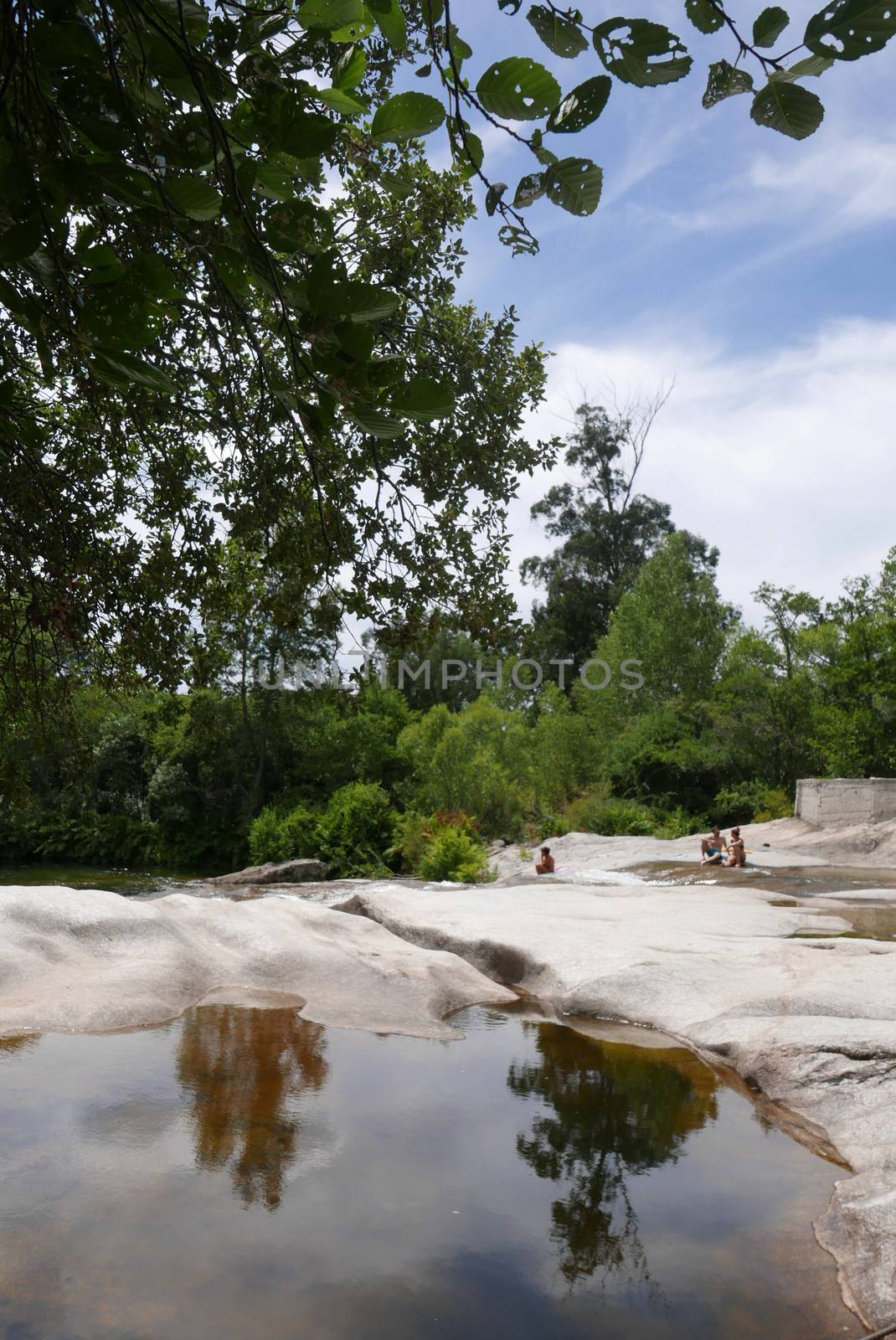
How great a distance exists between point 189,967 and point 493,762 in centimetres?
2191

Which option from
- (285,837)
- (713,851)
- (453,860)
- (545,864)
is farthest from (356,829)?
(713,851)

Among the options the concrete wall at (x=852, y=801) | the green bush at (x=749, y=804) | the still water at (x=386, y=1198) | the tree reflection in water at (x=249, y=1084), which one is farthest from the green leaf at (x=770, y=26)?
the green bush at (x=749, y=804)

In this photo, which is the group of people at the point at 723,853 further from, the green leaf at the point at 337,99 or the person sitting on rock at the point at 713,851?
the green leaf at the point at 337,99

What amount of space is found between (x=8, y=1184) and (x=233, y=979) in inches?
135

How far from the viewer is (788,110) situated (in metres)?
1.46

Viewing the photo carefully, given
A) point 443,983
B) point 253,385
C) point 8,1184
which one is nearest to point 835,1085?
point 443,983

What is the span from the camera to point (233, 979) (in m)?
7.30

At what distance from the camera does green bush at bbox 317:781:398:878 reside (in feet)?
88.4

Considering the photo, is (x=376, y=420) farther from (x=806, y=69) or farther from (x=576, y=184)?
(x=806, y=69)

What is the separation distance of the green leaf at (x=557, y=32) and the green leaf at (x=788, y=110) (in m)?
0.32

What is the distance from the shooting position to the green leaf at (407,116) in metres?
1.62

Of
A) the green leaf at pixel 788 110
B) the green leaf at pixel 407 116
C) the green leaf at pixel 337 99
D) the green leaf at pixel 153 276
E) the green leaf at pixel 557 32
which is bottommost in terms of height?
the green leaf at pixel 153 276

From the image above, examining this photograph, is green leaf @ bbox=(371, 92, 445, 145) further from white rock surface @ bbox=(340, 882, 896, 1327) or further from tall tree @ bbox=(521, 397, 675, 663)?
tall tree @ bbox=(521, 397, 675, 663)

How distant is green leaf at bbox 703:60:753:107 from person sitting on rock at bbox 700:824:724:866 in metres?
19.1
